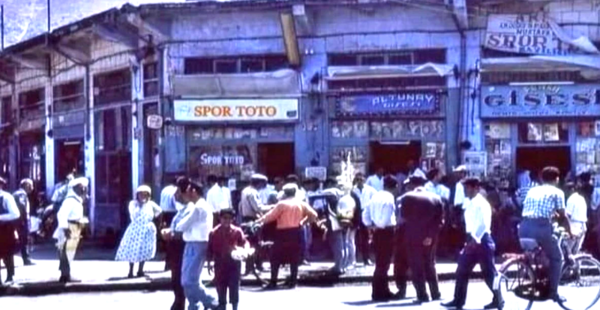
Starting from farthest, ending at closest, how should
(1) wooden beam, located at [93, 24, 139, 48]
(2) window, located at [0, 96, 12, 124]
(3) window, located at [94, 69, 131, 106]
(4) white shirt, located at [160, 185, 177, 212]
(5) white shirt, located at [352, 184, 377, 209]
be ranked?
(2) window, located at [0, 96, 12, 124] → (3) window, located at [94, 69, 131, 106] → (1) wooden beam, located at [93, 24, 139, 48] → (4) white shirt, located at [160, 185, 177, 212] → (5) white shirt, located at [352, 184, 377, 209]

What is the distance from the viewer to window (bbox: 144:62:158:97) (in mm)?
28969

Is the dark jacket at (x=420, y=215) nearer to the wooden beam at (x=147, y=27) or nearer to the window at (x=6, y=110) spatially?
the wooden beam at (x=147, y=27)

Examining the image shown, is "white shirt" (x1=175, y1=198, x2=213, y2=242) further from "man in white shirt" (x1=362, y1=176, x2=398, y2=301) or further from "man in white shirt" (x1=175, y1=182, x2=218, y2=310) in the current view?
"man in white shirt" (x1=362, y1=176, x2=398, y2=301)

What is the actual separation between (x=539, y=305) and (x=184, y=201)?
15.4 feet

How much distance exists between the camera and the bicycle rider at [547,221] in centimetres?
1515

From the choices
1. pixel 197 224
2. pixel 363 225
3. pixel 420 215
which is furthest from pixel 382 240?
pixel 363 225

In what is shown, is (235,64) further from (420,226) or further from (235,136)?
(420,226)

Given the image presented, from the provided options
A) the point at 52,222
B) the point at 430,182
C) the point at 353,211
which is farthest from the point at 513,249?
the point at 52,222

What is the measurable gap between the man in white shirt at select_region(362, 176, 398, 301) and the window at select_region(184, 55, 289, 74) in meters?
8.96

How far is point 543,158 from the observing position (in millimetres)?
27016

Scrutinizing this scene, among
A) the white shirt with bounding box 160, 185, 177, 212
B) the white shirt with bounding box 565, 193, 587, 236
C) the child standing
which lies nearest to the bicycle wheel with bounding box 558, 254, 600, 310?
the child standing

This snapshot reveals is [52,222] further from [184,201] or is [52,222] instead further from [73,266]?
[184,201]

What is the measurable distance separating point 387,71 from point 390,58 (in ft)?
1.90

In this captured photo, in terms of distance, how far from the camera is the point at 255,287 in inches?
835
